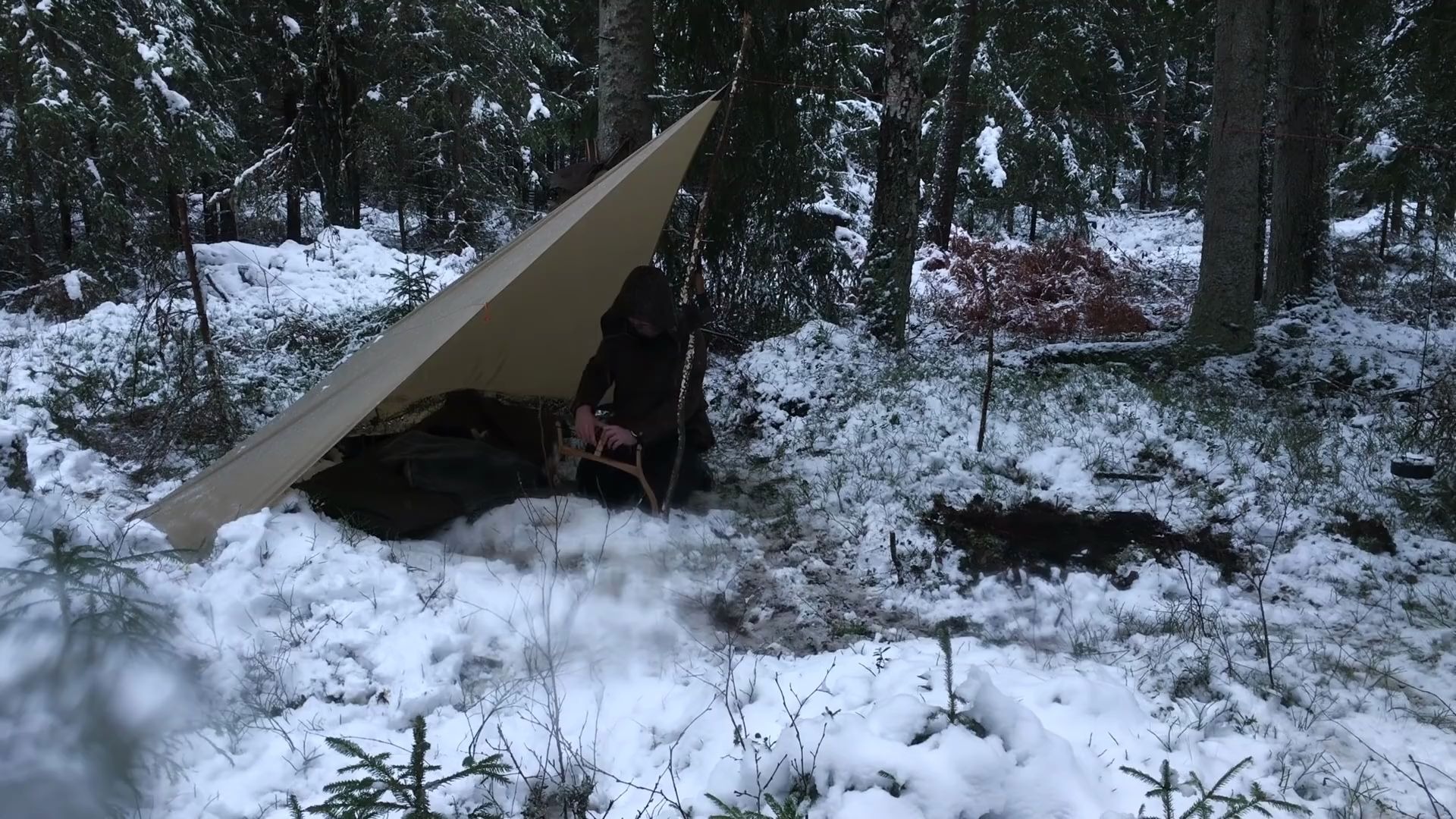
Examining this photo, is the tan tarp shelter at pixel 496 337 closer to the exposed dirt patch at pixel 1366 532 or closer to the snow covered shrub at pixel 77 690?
the snow covered shrub at pixel 77 690

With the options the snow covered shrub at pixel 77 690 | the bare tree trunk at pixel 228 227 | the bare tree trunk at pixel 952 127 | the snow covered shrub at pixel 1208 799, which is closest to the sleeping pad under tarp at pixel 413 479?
the snow covered shrub at pixel 77 690

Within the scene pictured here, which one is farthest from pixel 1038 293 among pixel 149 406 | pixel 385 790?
pixel 385 790

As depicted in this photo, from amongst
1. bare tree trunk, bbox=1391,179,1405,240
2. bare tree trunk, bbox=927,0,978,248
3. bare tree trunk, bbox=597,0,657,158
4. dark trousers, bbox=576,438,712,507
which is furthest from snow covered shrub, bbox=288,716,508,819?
bare tree trunk, bbox=927,0,978,248

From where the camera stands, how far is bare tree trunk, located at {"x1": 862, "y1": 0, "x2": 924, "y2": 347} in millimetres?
7176

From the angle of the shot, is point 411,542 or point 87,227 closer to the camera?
point 411,542

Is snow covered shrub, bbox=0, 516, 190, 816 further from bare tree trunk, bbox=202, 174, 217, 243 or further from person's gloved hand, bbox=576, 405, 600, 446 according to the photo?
bare tree trunk, bbox=202, 174, 217, 243

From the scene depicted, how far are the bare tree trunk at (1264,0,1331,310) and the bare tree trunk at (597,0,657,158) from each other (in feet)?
19.9

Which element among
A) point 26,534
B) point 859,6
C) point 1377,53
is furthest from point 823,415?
point 859,6

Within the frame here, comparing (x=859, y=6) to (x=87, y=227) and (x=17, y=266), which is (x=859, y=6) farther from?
(x=17, y=266)

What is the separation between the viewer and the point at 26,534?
2.62 metres

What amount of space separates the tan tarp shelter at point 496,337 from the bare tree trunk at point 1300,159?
246 inches

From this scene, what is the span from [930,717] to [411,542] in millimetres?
2578

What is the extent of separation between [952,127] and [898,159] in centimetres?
617

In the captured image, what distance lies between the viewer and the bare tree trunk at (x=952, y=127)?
39.7ft
